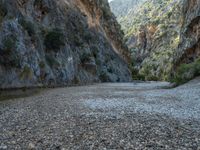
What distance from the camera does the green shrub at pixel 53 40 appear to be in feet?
121

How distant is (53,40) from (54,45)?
854 mm

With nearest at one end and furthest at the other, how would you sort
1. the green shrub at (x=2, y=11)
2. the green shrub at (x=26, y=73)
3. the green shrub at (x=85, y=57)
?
the green shrub at (x=26, y=73) < the green shrub at (x=2, y=11) < the green shrub at (x=85, y=57)

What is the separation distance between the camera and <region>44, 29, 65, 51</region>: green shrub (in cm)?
3703

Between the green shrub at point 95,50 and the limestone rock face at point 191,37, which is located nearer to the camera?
the limestone rock face at point 191,37

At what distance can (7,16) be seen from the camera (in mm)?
26109

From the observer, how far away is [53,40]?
37062mm

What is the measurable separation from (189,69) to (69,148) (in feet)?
96.8

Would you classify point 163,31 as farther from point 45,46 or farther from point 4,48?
point 4,48

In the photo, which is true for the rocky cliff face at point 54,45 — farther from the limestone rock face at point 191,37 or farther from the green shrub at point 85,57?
the limestone rock face at point 191,37

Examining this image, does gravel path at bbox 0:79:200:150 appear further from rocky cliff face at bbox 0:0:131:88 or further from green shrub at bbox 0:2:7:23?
green shrub at bbox 0:2:7:23

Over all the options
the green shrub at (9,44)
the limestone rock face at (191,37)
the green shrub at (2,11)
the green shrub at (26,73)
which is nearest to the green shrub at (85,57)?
the limestone rock face at (191,37)

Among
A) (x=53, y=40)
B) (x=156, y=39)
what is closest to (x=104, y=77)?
(x=53, y=40)

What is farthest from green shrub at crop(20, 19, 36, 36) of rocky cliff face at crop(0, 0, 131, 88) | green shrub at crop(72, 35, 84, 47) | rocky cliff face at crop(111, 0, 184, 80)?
rocky cliff face at crop(111, 0, 184, 80)

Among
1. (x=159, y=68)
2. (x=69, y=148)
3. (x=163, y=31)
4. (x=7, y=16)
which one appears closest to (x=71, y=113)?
(x=69, y=148)
